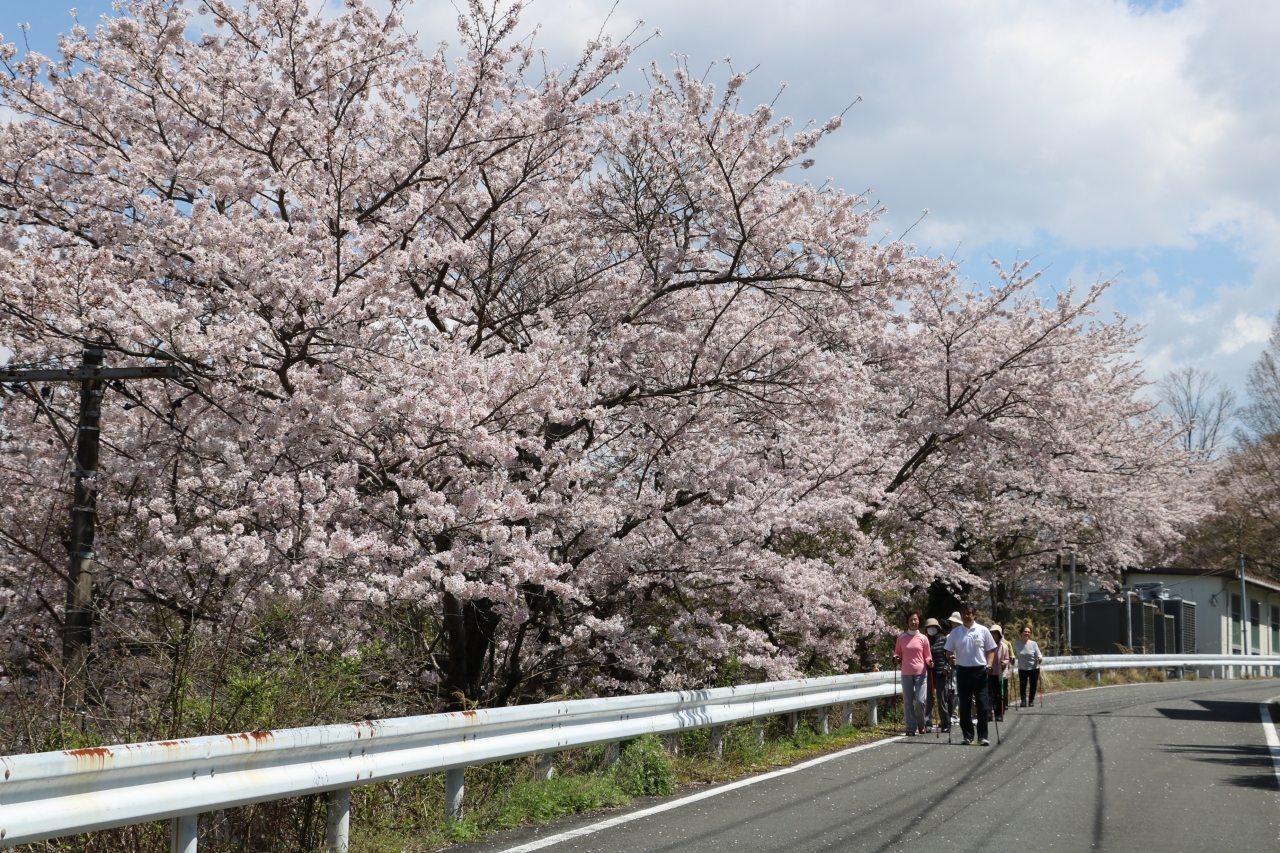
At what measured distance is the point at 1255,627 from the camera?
56.5m

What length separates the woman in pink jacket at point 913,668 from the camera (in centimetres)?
1542

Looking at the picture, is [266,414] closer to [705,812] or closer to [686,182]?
[705,812]

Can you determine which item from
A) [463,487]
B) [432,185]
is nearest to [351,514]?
[463,487]

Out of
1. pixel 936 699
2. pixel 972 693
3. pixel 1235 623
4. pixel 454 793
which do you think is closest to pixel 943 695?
pixel 936 699

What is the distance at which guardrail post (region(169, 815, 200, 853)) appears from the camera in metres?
5.23

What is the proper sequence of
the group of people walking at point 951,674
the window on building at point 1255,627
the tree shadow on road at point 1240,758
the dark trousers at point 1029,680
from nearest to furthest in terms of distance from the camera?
the tree shadow on road at point 1240,758 → the group of people walking at point 951,674 → the dark trousers at point 1029,680 → the window on building at point 1255,627

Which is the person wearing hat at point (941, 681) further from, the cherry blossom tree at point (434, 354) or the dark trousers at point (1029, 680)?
the dark trousers at point (1029, 680)

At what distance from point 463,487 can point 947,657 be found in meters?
8.57

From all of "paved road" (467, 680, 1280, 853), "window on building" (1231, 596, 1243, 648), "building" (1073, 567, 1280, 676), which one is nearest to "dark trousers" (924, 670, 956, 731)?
"paved road" (467, 680, 1280, 853)

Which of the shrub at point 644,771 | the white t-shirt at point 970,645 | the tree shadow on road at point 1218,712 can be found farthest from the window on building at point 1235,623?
the shrub at point 644,771

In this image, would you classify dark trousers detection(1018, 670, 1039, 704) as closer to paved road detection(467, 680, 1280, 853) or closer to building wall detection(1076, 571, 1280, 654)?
paved road detection(467, 680, 1280, 853)

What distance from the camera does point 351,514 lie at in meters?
11.0

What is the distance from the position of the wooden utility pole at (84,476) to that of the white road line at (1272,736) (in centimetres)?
1124

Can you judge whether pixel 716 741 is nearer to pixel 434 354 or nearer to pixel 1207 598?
pixel 434 354
